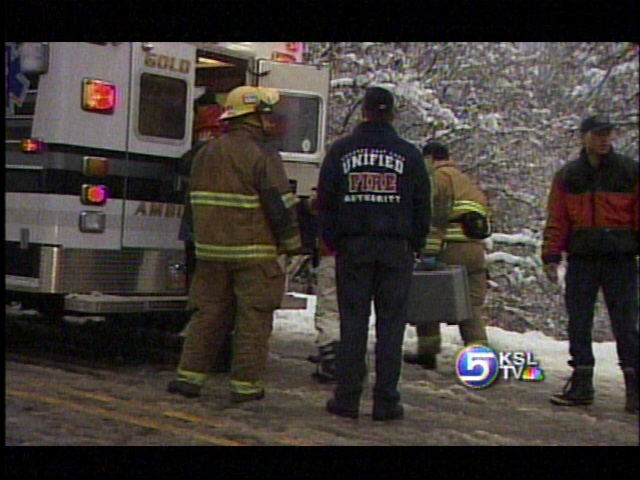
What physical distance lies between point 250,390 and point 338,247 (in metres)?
1.02

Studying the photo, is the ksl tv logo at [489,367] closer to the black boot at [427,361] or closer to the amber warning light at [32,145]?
the black boot at [427,361]

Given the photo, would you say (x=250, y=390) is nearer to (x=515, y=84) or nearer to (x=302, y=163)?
(x=302, y=163)

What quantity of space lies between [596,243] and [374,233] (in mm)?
1334

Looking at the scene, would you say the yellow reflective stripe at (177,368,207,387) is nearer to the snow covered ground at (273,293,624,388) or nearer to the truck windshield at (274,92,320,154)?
the snow covered ground at (273,293,624,388)

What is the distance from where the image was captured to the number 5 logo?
277 inches

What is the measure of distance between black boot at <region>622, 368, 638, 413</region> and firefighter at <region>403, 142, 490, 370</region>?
1.51 meters

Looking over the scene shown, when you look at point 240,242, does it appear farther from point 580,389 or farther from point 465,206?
point 580,389

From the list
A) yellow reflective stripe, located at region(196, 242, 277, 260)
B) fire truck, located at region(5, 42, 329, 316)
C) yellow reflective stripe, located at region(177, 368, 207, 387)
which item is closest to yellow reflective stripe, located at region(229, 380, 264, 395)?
yellow reflective stripe, located at region(177, 368, 207, 387)

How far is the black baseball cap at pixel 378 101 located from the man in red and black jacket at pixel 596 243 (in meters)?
1.17

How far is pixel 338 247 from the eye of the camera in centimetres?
585

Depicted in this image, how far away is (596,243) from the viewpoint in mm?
5992

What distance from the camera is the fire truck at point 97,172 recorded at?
6652mm

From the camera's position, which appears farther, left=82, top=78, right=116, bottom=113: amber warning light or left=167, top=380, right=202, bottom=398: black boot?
left=82, top=78, right=116, bottom=113: amber warning light
